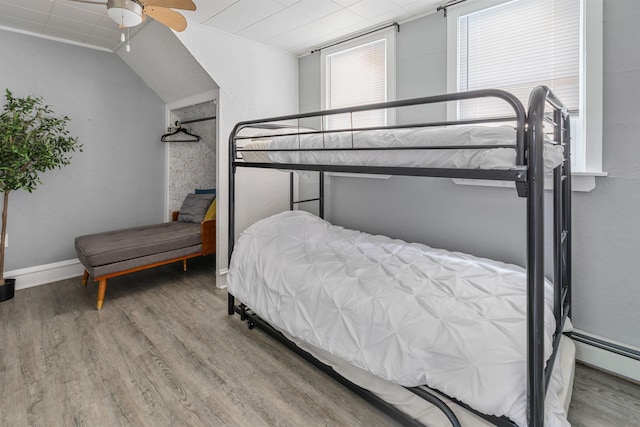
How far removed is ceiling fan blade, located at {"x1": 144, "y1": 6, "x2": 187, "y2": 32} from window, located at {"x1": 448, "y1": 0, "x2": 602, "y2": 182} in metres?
1.87

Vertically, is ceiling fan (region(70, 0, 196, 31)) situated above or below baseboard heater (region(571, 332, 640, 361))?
above

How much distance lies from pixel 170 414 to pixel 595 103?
282cm

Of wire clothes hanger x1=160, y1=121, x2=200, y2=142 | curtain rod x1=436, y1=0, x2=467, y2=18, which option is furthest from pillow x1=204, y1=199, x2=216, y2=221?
curtain rod x1=436, y1=0, x2=467, y2=18

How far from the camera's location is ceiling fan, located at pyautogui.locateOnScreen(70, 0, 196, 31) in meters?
1.68

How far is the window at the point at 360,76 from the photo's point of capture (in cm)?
282

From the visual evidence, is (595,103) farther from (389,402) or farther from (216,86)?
(216,86)

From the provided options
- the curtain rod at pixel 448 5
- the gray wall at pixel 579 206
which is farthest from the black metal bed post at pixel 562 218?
the curtain rod at pixel 448 5

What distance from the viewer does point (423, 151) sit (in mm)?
1436

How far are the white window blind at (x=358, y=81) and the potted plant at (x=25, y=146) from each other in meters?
2.54

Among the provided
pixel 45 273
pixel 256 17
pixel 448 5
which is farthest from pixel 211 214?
pixel 448 5

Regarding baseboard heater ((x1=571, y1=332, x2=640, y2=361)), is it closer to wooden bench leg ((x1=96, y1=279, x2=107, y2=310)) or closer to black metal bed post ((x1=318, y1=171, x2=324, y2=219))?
black metal bed post ((x1=318, y1=171, x2=324, y2=219))

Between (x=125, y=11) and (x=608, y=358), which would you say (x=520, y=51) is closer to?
(x=608, y=358)

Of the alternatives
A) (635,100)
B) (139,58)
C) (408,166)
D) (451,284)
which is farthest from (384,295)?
(139,58)

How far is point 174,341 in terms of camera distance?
2.23 metres
